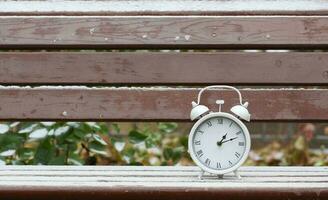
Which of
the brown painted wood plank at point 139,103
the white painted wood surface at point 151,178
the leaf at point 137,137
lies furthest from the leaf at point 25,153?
the white painted wood surface at point 151,178

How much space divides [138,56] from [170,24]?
0.18 m

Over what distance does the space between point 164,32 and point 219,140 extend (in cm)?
88

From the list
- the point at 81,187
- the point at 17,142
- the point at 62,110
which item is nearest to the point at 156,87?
the point at 62,110

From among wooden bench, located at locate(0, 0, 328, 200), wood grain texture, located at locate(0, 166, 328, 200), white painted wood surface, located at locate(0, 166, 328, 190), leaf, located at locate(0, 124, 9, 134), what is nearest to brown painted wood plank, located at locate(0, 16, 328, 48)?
wooden bench, located at locate(0, 0, 328, 200)

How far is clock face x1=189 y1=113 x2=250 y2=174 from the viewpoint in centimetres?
235

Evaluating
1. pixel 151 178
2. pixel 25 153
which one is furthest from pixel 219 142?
pixel 25 153

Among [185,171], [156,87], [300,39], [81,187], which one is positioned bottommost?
[81,187]

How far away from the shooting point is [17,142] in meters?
3.28

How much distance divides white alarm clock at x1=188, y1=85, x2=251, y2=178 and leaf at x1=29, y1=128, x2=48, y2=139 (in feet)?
3.43

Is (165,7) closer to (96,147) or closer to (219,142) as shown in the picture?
(96,147)

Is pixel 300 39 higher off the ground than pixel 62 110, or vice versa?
pixel 300 39

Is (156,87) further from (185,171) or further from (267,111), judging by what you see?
(185,171)

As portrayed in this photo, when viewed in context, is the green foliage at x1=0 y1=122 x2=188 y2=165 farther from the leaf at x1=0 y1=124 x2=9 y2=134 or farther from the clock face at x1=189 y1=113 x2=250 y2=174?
the clock face at x1=189 y1=113 x2=250 y2=174

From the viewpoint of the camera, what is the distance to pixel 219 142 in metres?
2.38
